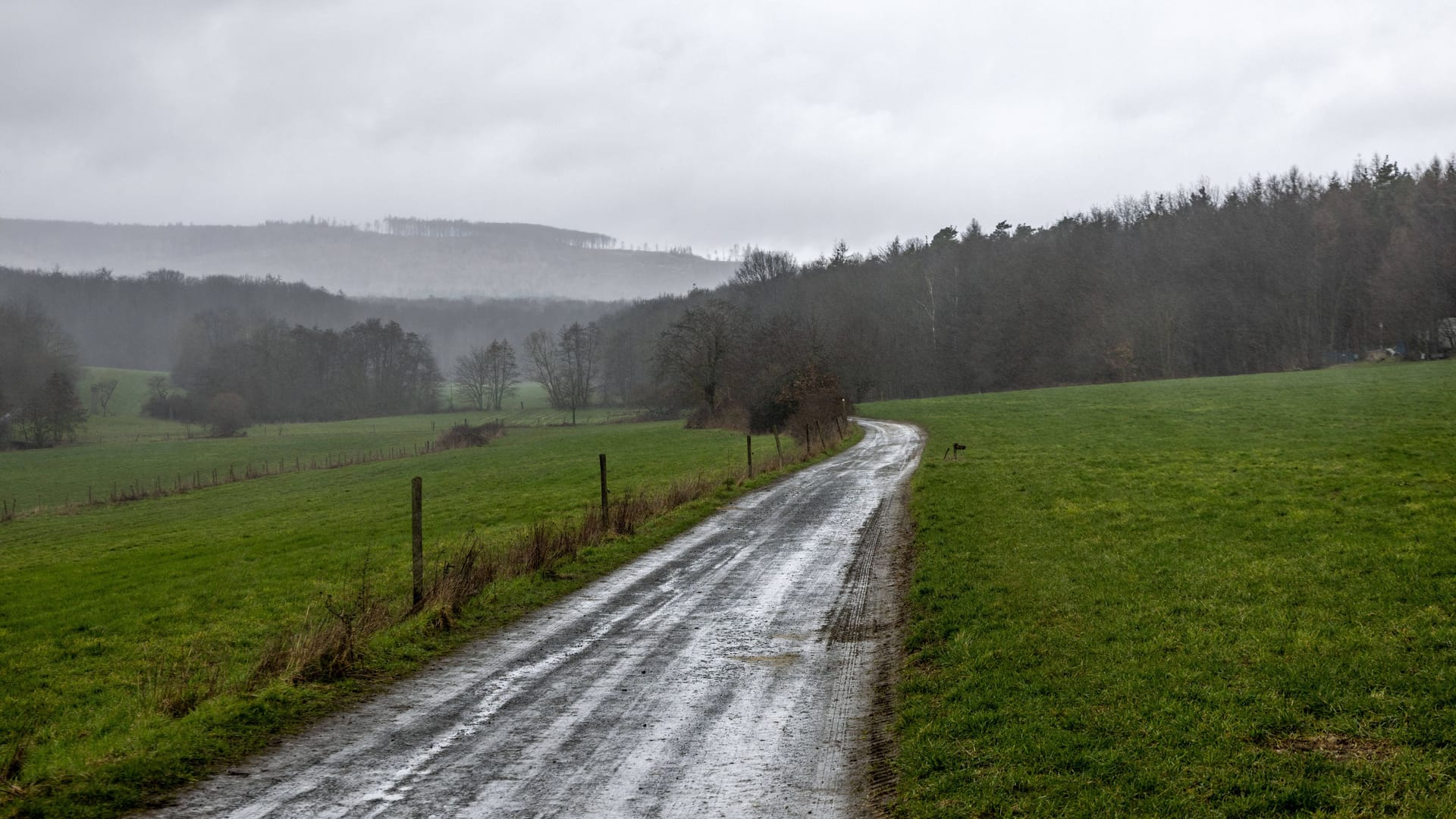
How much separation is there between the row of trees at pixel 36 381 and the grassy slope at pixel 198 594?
4633cm

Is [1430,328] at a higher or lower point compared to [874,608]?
higher

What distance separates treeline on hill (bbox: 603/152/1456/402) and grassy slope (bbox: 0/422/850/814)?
32859 mm

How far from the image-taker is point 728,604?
42.0 ft

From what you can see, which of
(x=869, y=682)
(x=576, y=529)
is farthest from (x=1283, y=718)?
(x=576, y=529)

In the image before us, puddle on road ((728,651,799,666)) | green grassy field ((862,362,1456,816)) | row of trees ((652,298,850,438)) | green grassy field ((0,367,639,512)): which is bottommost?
green grassy field ((0,367,639,512))

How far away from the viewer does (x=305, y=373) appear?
128 m

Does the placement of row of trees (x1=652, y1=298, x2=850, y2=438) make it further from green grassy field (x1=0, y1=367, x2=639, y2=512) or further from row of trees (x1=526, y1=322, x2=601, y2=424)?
row of trees (x1=526, y1=322, x2=601, y2=424)

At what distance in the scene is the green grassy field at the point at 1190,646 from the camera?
591 cm

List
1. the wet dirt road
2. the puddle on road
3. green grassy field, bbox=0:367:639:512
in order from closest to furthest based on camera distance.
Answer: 1. the wet dirt road
2. the puddle on road
3. green grassy field, bbox=0:367:639:512

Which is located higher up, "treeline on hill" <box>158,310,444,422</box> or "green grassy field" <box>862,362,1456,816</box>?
"treeline on hill" <box>158,310,444,422</box>

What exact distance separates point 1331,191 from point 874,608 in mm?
103705

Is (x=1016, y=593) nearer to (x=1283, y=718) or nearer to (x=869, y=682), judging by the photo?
(x=869, y=682)

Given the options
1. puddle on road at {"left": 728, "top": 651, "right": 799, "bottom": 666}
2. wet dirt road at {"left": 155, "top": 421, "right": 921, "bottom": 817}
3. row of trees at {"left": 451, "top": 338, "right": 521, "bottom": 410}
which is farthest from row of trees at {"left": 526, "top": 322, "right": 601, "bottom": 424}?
puddle on road at {"left": 728, "top": 651, "right": 799, "bottom": 666}

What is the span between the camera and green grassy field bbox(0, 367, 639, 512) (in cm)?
5619
